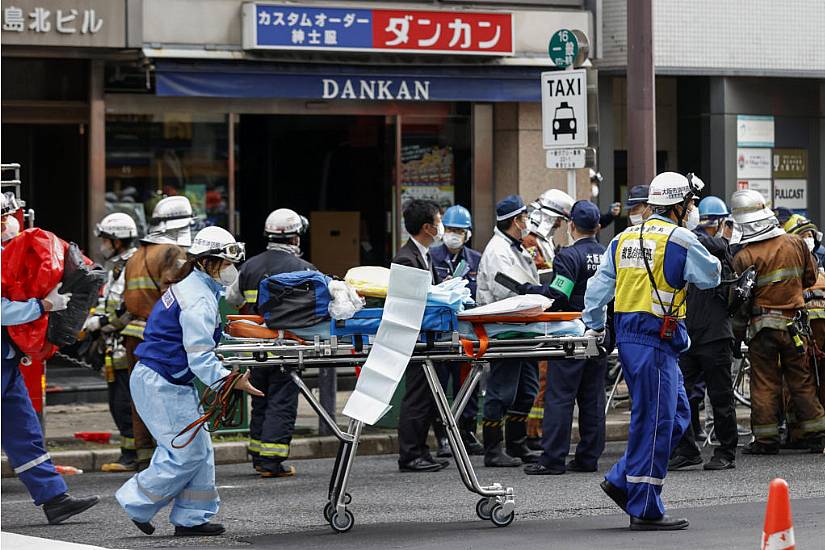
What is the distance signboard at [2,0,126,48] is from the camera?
15.9 metres

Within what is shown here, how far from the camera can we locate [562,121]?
567 inches

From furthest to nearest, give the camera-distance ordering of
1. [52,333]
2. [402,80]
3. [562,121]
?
[402,80] → [562,121] → [52,333]

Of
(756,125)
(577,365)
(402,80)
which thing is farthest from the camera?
(756,125)

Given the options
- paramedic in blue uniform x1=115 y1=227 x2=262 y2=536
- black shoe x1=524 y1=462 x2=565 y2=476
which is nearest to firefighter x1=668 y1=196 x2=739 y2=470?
black shoe x1=524 y1=462 x2=565 y2=476

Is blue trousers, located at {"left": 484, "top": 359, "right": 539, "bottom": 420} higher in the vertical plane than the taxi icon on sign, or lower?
lower

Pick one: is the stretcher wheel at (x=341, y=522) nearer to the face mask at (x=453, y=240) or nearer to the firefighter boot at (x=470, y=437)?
the firefighter boot at (x=470, y=437)

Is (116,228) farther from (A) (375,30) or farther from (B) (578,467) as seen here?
(A) (375,30)

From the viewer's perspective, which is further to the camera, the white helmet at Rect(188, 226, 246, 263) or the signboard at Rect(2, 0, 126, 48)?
the signboard at Rect(2, 0, 126, 48)

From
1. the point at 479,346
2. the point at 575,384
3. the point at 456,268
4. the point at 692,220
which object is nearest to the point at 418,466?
the point at 575,384

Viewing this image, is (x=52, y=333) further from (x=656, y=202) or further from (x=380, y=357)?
(x=656, y=202)

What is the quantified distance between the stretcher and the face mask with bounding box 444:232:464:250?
3771 mm

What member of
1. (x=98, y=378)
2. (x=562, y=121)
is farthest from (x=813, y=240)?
(x=98, y=378)

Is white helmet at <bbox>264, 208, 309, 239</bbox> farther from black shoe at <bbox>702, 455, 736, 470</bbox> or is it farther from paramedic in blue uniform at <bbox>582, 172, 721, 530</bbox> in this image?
black shoe at <bbox>702, 455, 736, 470</bbox>

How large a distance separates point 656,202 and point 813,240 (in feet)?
→ 14.5
